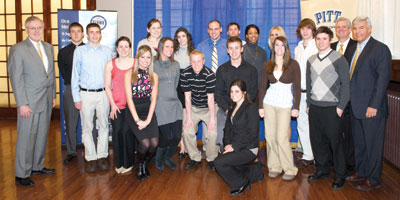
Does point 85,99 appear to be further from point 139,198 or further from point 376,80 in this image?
point 376,80

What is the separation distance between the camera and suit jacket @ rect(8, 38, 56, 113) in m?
3.14

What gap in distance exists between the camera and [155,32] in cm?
403

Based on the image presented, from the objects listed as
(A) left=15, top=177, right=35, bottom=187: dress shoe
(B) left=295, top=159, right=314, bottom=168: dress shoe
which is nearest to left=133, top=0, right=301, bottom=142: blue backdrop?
(B) left=295, top=159, right=314, bottom=168: dress shoe

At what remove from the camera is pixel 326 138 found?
328cm

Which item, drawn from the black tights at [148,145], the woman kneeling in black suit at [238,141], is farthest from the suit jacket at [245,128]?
the black tights at [148,145]

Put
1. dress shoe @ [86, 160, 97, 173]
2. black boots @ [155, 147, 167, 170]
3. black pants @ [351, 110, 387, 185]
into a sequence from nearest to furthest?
black pants @ [351, 110, 387, 185] → dress shoe @ [86, 160, 97, 173] → black boots @ [155, 147, 167, 170]

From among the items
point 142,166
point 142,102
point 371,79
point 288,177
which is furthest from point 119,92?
point 371,79

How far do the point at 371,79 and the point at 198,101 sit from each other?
1.75 m

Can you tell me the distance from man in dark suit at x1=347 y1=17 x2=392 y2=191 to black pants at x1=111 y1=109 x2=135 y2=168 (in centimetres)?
231

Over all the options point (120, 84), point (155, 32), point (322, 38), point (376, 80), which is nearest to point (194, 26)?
point (155, 32)

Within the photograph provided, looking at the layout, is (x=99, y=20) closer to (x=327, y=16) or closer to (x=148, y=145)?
(x=148, y=145)

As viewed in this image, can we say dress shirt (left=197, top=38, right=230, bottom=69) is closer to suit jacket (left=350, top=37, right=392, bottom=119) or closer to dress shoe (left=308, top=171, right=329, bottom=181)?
suit jacket (left=350, top=37, right=392, bottom=119)

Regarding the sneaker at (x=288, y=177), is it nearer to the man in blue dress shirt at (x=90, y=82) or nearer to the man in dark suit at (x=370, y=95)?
the man in dark suit at (x=370, y=95)

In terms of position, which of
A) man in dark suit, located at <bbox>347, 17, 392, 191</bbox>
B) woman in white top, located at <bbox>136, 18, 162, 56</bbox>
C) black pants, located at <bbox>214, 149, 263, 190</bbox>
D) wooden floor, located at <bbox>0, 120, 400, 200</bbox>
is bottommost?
wooden floor, located at <bbox>0, 120, 400, 200</bbox>
